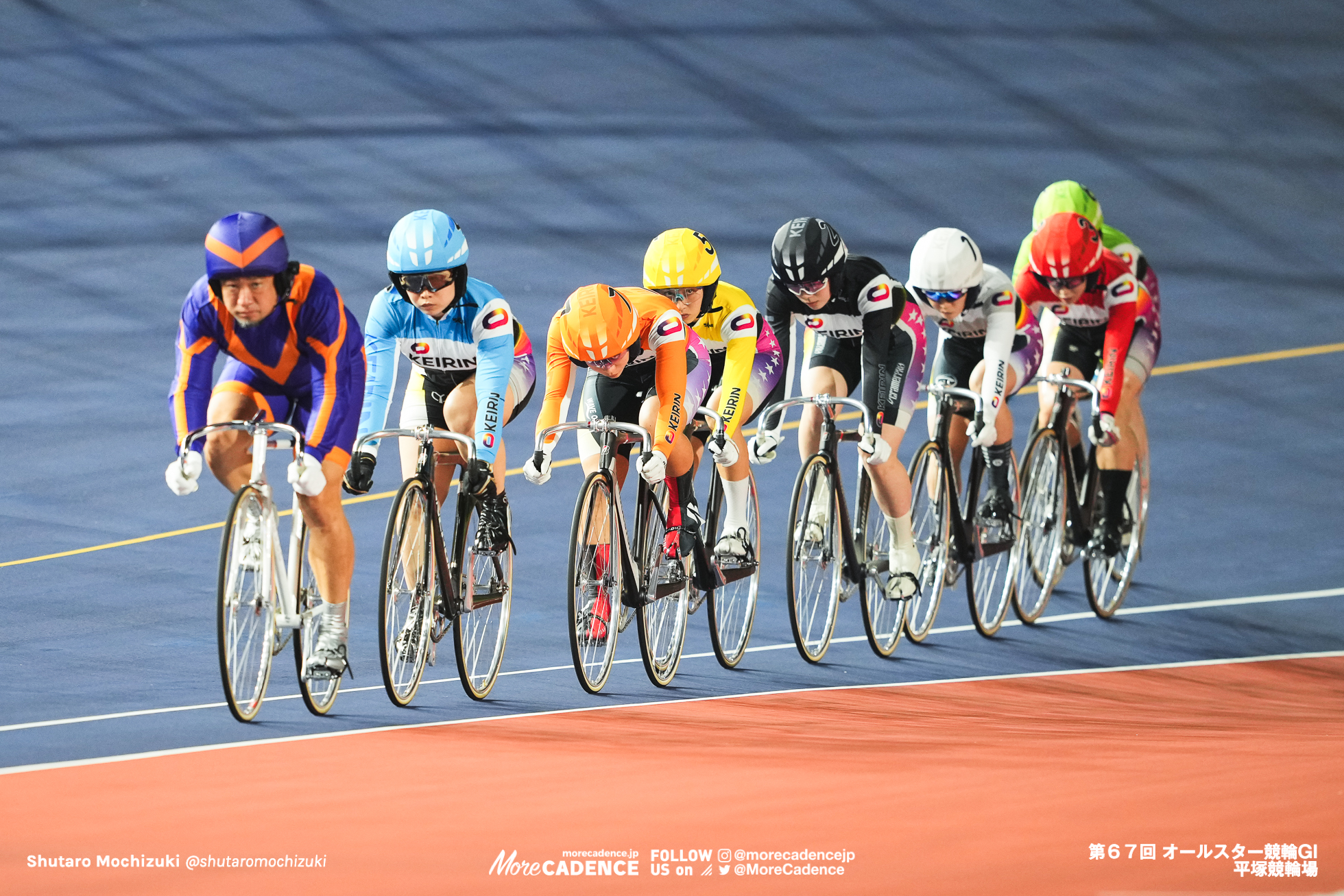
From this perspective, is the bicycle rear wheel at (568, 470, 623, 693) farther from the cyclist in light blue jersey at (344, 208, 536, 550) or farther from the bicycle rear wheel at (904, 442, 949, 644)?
the bicycle rear wheel at (904, 442, 949, 644)

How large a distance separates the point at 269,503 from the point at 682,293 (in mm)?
1838

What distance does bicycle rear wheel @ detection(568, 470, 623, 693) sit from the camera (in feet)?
Answer: 19.6

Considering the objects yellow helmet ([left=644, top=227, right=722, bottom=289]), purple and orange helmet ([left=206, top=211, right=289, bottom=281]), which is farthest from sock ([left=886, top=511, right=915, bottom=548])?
purple and orange helmet ([left=206, top=211, right=289, bottom=281])

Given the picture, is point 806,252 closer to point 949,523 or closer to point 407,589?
point 949,523

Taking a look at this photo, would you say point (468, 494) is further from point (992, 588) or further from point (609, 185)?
point (609, 185)

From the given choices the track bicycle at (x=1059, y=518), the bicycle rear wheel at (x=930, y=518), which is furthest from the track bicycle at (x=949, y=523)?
the track bicycle at (x=1059, y=518)

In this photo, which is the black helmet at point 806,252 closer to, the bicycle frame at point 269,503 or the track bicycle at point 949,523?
the track bicycle at point 949,523

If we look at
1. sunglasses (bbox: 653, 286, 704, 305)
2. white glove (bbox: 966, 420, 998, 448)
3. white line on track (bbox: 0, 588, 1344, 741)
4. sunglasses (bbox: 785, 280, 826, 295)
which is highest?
sunglasses (bbox: 785, 280, 826, 295)

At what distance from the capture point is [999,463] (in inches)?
301

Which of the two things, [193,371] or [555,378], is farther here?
[555,378]

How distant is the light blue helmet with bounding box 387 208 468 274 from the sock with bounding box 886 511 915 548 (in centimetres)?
213

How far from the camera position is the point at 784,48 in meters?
17.1

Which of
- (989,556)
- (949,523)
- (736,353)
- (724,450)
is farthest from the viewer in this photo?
(989,556)

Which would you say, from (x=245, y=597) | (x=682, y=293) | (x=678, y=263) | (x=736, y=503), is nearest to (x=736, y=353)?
(x=682, y=293)
